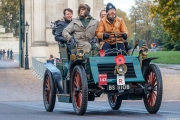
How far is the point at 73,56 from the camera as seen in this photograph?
1315 centimetres

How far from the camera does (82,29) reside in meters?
13.9

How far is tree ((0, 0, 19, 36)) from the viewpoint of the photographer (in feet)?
364

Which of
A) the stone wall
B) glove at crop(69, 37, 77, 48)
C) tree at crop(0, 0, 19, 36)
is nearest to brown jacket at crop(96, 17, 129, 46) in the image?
glove at crop(69, 37, 77, 48)

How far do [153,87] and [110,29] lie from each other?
1.53 meters

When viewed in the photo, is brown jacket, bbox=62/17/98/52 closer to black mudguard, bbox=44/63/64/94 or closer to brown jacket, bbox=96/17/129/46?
brown jacket, bbox=96/17/129/46

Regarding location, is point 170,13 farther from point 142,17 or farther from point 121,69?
point 142,17

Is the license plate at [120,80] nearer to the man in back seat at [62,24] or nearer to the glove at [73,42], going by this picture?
the glove at [73,42]

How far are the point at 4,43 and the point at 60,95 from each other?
345 ft

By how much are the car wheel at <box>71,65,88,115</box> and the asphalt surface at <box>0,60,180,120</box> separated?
0.63 ft

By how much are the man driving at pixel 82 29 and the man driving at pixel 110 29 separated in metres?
0.24

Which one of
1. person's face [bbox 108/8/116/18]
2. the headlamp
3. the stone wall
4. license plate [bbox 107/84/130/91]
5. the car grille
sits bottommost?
the stone wall

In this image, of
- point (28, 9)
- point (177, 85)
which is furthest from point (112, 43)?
point (28, 9)

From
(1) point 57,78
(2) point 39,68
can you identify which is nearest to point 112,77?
(1) point 57,78

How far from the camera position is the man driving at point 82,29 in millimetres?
13781
